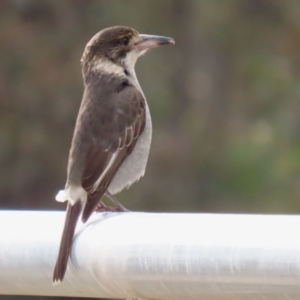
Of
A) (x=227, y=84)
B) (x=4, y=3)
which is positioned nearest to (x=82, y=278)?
(x=4, y=3)

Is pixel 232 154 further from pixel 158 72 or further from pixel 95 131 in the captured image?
pixel 95 131

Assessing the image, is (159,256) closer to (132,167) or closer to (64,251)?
(64,251)

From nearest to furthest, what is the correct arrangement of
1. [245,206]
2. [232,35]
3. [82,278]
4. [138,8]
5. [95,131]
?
[82,278], [95,131], [245,206], [138,8], [232,35]

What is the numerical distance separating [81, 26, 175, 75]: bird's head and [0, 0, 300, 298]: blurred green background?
273 inches

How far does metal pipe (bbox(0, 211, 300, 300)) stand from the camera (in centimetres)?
212

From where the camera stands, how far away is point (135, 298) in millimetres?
2416

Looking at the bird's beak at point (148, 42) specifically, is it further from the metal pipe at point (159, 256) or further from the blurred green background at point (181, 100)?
the blurred green background at point (181, 100)

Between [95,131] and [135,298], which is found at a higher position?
[135,298]

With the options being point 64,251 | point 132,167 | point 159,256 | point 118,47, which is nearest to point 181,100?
point 118,47

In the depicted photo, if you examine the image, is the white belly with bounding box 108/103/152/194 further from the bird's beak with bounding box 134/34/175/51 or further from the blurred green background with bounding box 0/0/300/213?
the blurred green background with bounding box 0/0/300/213

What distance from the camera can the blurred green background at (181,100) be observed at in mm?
12531

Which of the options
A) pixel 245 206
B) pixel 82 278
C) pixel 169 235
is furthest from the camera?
pixel 245 206

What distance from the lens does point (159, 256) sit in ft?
7.50

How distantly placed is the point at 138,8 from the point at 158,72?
3.15ft
